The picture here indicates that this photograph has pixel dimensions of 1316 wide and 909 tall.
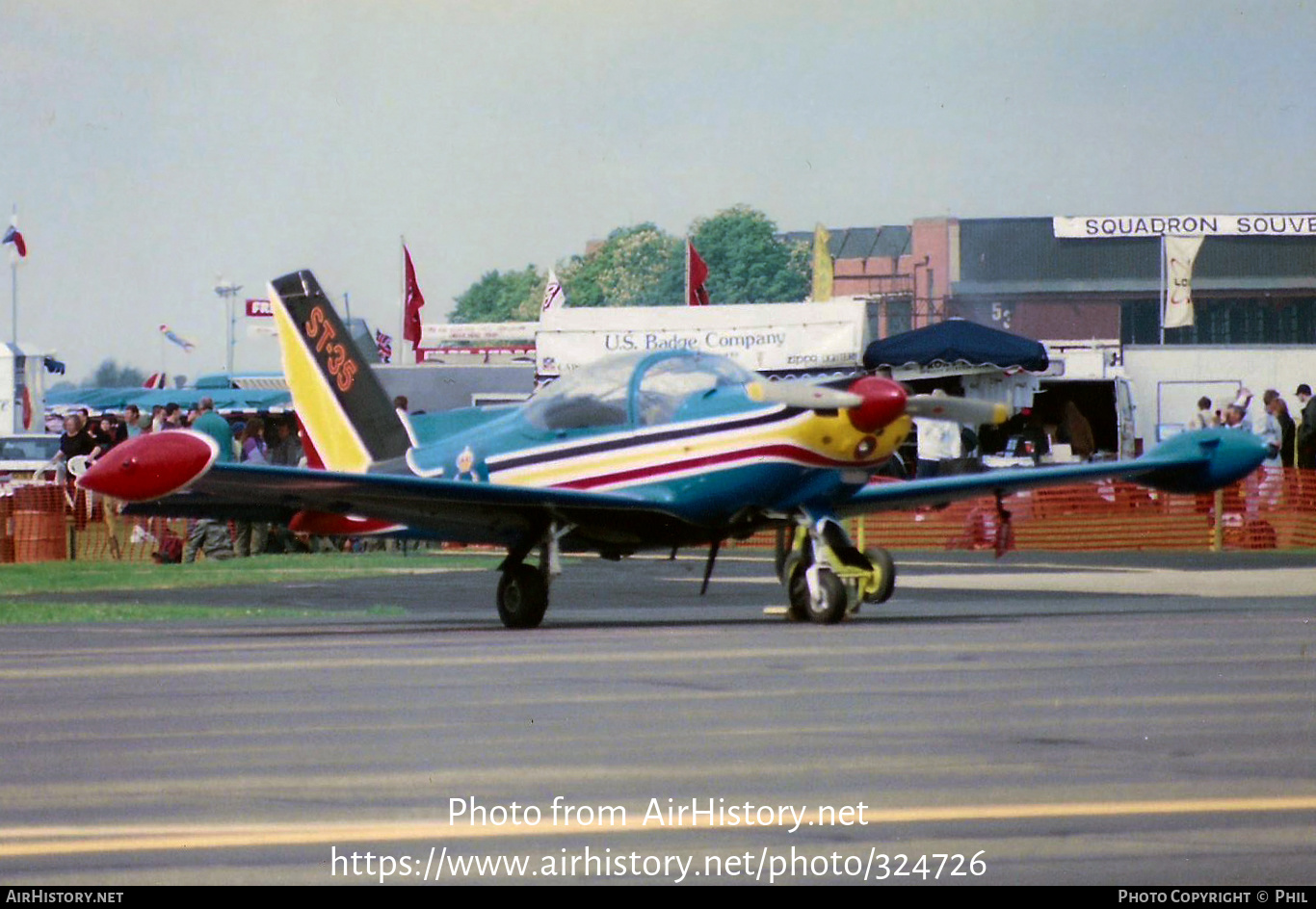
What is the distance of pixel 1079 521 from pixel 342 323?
1270cm

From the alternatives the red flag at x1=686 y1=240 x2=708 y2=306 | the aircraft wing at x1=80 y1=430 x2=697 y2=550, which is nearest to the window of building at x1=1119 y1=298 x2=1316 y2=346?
the red flag at x1=686 y1=240 x2=708 y2=306

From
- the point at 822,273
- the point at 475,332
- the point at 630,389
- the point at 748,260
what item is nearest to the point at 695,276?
the point at 822,273

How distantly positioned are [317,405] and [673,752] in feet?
35.1

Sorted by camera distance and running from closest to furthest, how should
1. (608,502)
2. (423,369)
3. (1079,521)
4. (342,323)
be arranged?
1. (608,502)
2. (342,323)
3. (1079,521)
4. (423,369)

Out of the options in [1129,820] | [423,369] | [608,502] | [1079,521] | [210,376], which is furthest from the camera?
[210,376]

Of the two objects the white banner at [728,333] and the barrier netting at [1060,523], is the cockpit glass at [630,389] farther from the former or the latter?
the white banner at [728,333]

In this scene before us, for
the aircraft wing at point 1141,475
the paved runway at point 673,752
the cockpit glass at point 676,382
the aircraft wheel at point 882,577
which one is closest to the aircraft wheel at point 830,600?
the paved runway at point 673,752

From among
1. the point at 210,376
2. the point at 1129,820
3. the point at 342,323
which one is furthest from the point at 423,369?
the point at 210,376

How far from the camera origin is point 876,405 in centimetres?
1443

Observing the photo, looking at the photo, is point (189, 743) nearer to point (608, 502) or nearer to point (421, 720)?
point (421, 720)

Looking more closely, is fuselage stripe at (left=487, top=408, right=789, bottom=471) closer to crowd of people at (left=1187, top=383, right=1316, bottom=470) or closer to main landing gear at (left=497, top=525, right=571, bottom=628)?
main landing gear at (left=497, top=525, right=571, bottom=628)

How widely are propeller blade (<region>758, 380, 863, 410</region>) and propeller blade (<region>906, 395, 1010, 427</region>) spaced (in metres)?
0.74
